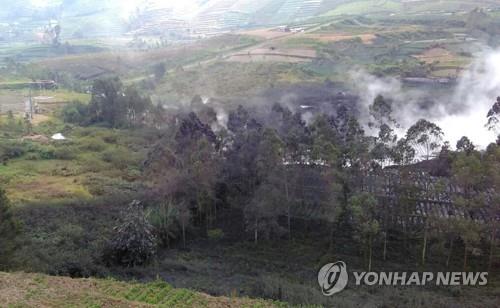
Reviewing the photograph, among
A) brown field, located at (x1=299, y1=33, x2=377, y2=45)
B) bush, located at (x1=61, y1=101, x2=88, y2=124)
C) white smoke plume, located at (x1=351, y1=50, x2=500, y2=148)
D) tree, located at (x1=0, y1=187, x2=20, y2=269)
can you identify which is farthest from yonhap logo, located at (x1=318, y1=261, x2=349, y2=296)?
brown field, located at (x1=299, y1=33, x2=377, y2=45)

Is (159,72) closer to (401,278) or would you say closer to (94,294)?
(401,278)

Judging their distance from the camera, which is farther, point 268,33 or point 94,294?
point 268,33

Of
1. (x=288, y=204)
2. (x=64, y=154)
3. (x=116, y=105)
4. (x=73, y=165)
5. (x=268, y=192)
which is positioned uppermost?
(x=116, y=105)

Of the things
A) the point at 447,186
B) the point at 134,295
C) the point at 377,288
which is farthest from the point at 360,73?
the point at 134,295

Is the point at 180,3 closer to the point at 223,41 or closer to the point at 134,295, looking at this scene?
the point at 223,41

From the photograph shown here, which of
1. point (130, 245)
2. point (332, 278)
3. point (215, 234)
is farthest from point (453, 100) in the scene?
point (130, 245)

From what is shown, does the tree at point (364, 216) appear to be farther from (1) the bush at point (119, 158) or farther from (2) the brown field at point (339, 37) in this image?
(2) the brown field at point (339, 37)

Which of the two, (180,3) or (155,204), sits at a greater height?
(180,3)
